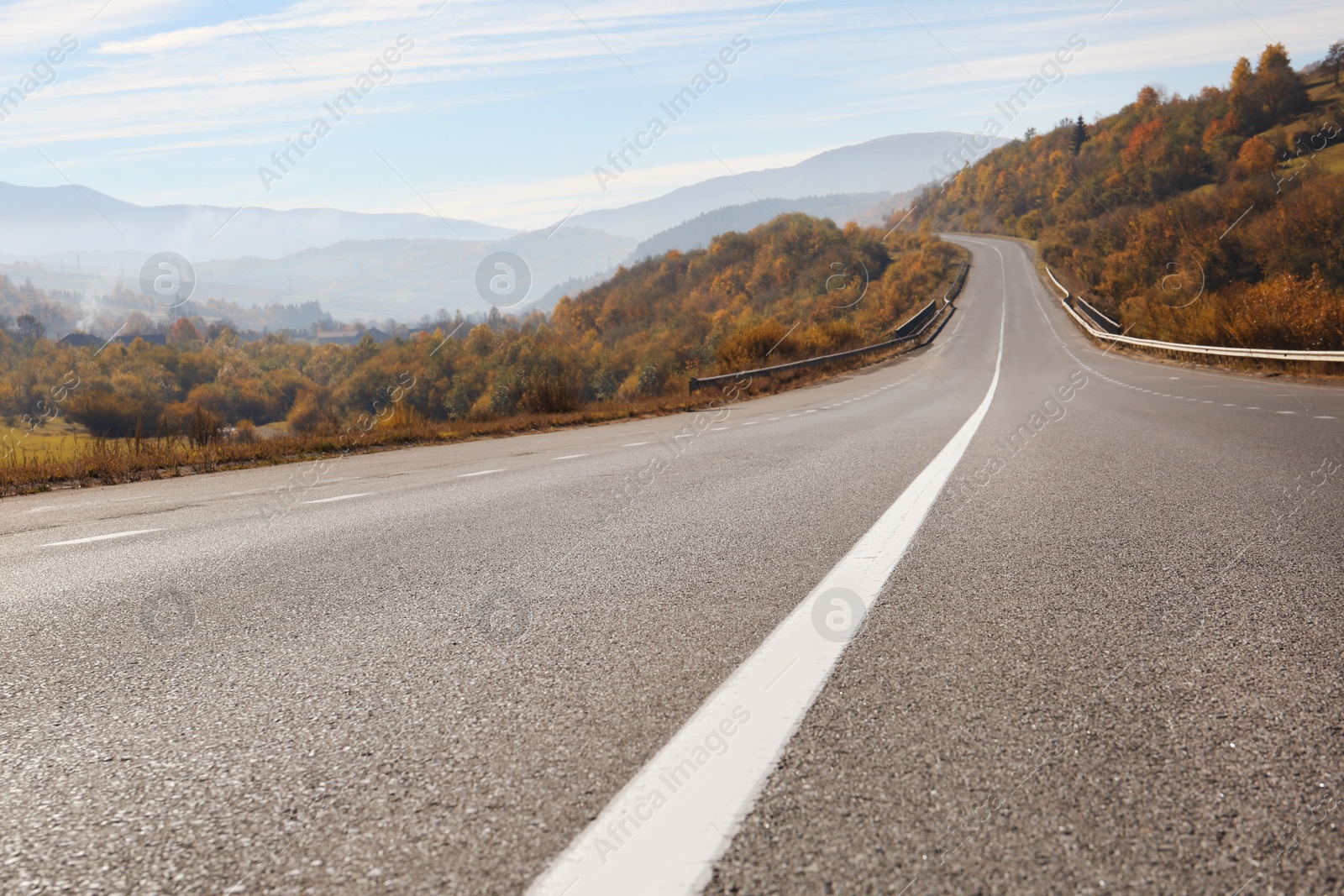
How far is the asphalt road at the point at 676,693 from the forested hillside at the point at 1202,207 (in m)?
22.4

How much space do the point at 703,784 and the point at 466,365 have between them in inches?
2011

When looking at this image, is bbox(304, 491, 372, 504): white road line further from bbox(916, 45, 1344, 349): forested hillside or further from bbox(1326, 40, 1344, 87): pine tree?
bbox(1326, 40, 1344, 87): pine tree

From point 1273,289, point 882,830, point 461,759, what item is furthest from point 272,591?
point 1273,289

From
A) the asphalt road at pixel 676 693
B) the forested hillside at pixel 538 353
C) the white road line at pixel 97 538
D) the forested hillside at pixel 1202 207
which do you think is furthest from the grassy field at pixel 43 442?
the forested hillside at pixel 1202 207

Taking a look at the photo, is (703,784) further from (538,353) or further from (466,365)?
(466,365)

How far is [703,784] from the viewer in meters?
1.83

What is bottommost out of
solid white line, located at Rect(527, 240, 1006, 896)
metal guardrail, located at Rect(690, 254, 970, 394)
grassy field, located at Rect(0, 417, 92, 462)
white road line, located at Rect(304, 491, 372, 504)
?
metal guardrail, located at Rect(690, 254, 970, 394)

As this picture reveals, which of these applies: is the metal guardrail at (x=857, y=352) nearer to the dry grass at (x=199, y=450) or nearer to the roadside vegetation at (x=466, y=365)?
the roadside vegetation at (x=466, y=365)

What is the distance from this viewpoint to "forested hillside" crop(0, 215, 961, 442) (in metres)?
20.9

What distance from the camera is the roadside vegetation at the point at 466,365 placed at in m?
13.5

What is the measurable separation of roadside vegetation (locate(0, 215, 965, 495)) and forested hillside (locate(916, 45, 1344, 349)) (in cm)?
1317

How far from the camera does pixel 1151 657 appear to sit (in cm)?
259

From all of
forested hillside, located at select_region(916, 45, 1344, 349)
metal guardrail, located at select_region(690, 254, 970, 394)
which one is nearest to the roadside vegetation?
metal guardrail, located at select_region(690, 254, 970, 394)

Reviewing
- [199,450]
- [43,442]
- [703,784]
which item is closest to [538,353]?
[199,450]
